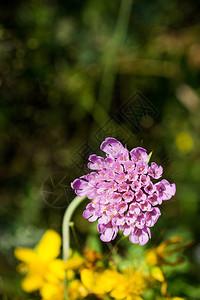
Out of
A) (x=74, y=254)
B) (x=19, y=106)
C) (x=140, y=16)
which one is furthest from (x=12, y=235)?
(x=140, y=16)

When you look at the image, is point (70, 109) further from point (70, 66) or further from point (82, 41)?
point (82, 41)

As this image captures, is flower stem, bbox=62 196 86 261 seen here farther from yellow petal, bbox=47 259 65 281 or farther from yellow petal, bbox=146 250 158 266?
yellow petal, bbox=146 250 158 266

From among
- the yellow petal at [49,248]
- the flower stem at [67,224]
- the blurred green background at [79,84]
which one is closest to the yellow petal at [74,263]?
the flower stem at [67,224]

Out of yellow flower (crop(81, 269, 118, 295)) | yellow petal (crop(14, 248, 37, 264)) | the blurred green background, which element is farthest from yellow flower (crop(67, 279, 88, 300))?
the blurred green background

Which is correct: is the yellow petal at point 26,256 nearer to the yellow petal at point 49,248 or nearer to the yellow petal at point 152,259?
the yellow petal at point 49,248

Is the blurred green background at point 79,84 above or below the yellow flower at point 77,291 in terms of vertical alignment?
above

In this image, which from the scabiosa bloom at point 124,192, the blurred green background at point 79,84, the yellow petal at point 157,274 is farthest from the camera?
the blurred green background at point 79,84
